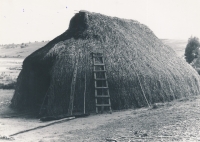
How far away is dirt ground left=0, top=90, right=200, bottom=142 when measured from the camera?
29.8ft

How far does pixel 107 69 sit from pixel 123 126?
3798 mm

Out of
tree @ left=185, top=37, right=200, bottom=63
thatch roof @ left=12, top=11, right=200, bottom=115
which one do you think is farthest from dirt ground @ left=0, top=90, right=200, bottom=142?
tree @ left=185, top=37, right=200, bottom=63

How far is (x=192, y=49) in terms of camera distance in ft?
164

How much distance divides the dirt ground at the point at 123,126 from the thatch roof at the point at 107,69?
3.07ft

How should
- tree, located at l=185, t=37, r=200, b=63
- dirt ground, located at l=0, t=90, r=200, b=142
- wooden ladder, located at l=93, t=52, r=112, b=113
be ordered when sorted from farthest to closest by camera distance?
tree, located at l=185, t=37, r=200, b=63 < wooden ladder, located at l=93, t=52, r=112, b=113 < dirt ground, located at l=0, t=90, r=200, b=142

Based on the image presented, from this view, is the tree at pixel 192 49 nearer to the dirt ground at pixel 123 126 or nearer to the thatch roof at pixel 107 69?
the thatch roof at pixel 107 69

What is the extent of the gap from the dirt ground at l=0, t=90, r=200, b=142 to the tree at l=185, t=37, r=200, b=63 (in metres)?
37.6

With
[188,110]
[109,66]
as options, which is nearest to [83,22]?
[109,66]

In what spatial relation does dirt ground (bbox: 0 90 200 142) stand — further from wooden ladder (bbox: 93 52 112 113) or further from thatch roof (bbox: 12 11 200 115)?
thatch roof (bbox: 12 11 200 115)

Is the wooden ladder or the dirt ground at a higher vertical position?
the wooden ladder

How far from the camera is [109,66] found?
13898mm

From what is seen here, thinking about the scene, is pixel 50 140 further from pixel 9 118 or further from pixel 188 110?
pixel 188 110

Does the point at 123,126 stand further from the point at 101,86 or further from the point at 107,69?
the point at 107,69

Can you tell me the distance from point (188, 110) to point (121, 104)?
3.07 metres
